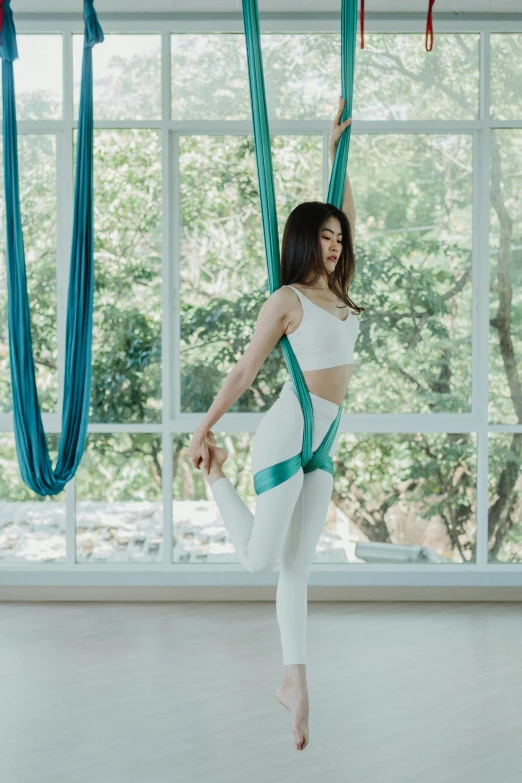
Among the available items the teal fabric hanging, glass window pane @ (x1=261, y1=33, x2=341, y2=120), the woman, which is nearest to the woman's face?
the woman

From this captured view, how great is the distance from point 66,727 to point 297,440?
1221mm

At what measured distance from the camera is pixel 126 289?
397 cm

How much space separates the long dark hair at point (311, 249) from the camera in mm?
2180

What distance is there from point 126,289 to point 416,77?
64.9 inches

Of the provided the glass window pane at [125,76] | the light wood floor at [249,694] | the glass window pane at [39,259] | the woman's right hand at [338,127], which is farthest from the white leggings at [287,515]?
the glass window pane at [125,76]

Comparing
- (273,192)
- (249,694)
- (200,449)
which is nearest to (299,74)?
(273,192)

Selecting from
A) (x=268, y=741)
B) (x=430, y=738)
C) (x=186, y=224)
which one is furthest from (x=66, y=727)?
(x=186, y=224)

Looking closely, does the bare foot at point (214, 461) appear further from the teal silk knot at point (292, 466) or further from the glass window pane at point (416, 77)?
the glass window pane at point (416, 77)

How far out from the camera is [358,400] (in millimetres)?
3990

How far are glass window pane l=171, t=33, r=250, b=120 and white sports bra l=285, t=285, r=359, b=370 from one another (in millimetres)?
1978

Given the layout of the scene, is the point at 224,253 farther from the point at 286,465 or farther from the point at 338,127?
the point at 286,465

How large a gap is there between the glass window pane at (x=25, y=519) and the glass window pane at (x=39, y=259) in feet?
0.91

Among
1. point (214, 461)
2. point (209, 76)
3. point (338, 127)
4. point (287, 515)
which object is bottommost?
point (287, 515)

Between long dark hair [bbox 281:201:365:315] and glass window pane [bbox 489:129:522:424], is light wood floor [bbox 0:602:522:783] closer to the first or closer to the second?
glass window pane [bbox 489:129:522:424]
